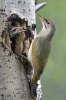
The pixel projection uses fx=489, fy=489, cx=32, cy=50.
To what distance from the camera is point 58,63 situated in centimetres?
1070

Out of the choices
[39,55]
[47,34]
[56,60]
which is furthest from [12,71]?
[56,60]

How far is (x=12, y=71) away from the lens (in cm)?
475

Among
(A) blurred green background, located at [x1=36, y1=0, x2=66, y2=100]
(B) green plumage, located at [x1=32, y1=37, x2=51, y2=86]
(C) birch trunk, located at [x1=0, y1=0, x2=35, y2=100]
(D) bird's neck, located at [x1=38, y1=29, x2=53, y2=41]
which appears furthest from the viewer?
(A) blurred green background, located at [x1=36, y1=0, x2=66, y2=100]

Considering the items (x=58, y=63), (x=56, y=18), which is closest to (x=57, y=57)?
(x=58, y=63)

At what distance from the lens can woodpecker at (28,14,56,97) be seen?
4.97 metres

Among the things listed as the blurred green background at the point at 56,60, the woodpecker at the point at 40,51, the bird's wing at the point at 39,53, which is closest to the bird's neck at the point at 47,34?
the woodpecker at the point at 40,51

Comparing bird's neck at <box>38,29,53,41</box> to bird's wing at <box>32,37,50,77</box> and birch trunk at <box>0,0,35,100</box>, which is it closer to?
bird's wing at <box>32,37,50,77</box>

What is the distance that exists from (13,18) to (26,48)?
356 millimetres

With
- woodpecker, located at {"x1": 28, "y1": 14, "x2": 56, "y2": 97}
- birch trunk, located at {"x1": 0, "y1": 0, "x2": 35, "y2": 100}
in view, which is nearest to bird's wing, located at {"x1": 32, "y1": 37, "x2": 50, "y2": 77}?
woodpecker, located at {"x1": 28, "y1": 14, "x2": 56, "y2": 97}

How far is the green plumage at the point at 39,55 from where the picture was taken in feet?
16.3

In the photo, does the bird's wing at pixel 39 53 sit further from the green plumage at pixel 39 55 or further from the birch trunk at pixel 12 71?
the birch trunk at pixel 12 71

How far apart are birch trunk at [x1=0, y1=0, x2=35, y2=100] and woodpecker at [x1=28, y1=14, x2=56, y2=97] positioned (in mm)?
148

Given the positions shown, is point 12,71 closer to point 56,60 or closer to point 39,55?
point 39,55

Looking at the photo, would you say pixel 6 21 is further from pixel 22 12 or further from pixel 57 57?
pixel 57 57
